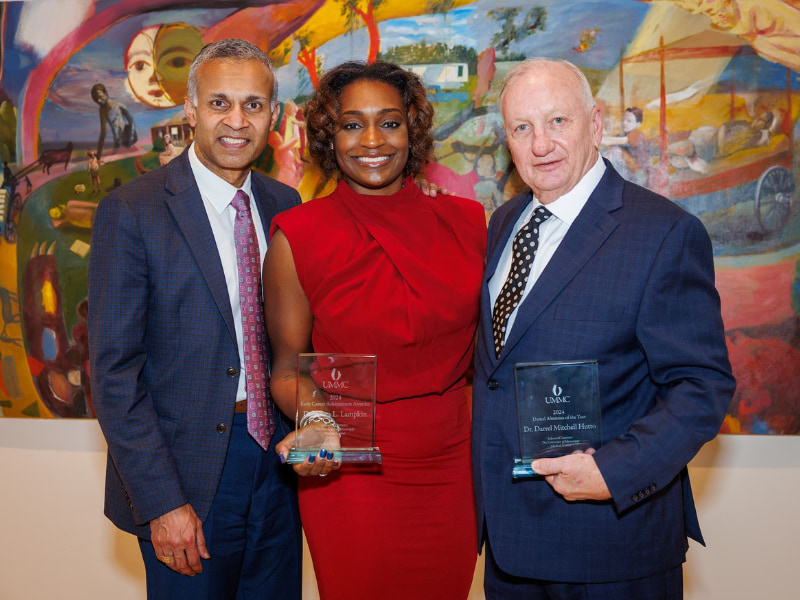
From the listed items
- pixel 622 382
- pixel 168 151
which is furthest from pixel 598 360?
pixel 168 151

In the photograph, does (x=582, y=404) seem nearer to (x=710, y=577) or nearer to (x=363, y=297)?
(x=363, y=297)

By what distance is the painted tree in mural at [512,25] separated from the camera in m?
3.46

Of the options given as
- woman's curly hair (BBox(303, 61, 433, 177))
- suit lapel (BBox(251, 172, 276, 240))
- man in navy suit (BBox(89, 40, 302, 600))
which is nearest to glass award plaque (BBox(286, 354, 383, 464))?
man in navy suit (BBox(89, 40, 302, 600))

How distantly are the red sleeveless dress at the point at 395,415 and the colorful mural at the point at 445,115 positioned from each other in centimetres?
120

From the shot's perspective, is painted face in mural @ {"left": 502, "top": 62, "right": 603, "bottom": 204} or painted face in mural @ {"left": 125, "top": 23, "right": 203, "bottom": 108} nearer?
painted face in mural @ {"left": 502, "top": 62, "right": 603, "bottom": 204}

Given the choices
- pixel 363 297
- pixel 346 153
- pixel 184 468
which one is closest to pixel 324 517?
pixel 184 468

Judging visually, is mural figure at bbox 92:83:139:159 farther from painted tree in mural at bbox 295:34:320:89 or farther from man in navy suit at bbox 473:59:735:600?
man in navy suit at bbox 473:59:735:600

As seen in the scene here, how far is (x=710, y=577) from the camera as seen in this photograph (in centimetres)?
379

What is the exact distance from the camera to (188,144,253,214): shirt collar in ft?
8.32

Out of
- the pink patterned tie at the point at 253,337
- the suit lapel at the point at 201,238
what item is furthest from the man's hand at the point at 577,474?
the suit lapel at the point at 201,238

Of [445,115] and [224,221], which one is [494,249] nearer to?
[224,221]

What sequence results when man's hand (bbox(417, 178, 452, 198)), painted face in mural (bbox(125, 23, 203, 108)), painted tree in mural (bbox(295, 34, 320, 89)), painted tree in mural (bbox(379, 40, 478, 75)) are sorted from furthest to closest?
painted face in mural (bbox(125, 23, 203, 108)), painted tree in mural (bbox(295, 34, 320, 89)), painted tree in mural (bbox(379, 40, 478, 75)), man's hand (bbox(417, 178, 452, 198))

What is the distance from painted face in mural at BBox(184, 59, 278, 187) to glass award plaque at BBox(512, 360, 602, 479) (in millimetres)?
1238

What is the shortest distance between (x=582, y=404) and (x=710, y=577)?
2.47m
